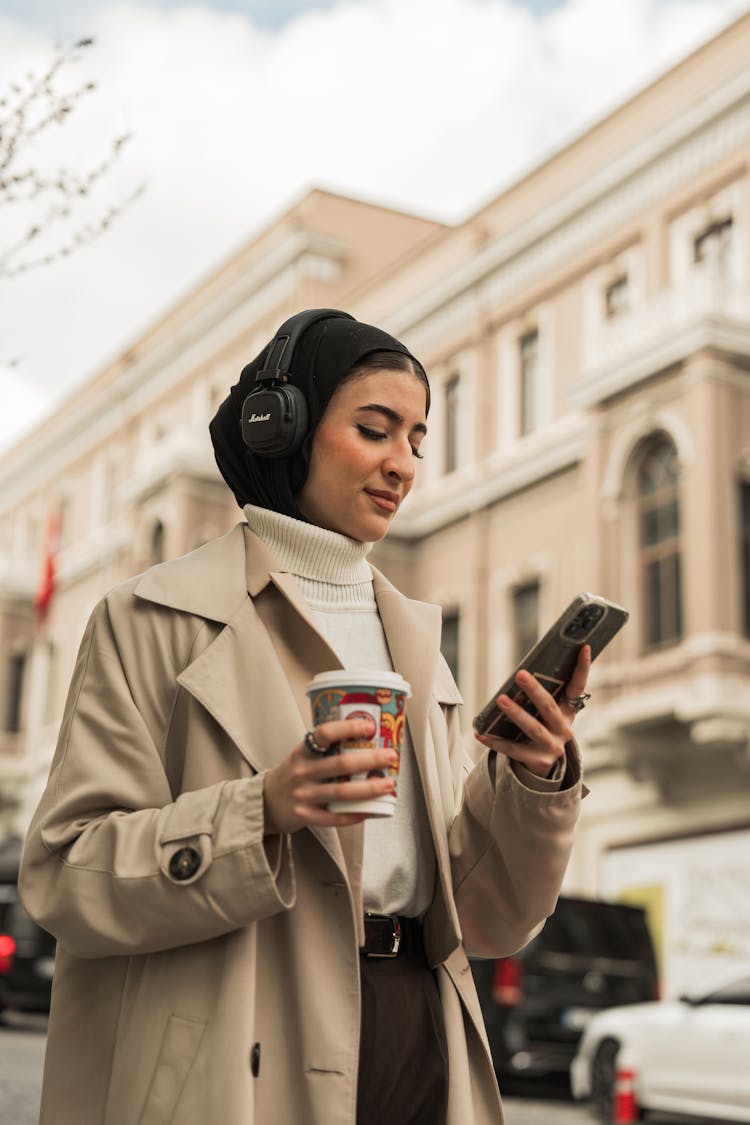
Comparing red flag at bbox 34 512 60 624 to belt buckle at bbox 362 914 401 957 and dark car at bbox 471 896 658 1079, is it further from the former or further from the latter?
belt buckle at bbox 362 914 401 957

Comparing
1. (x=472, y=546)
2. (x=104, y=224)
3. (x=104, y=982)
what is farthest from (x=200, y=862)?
(x=472, y=546)

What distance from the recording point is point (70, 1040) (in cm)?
234

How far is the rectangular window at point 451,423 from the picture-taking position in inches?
1068

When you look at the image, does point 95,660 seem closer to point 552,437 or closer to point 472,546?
point 552,437

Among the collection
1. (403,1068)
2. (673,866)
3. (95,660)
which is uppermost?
(673,866)

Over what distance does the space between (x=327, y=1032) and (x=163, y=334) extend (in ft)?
114

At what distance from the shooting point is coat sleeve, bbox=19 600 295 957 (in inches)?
86.0

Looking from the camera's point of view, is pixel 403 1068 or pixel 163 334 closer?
pixel 403 1068

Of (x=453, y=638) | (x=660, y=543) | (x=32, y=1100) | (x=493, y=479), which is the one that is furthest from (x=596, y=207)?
(x=32, y=1100)

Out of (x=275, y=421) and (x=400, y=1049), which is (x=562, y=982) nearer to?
(x=400, y=1049)

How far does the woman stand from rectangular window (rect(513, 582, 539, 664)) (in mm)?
21938

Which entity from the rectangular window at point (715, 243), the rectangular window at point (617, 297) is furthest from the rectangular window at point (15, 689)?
the rectangular window at point (715, 243)

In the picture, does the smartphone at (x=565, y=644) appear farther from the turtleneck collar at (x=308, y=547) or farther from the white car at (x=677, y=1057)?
the white car at (x=677, y=1057)

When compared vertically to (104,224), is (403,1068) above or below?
below
